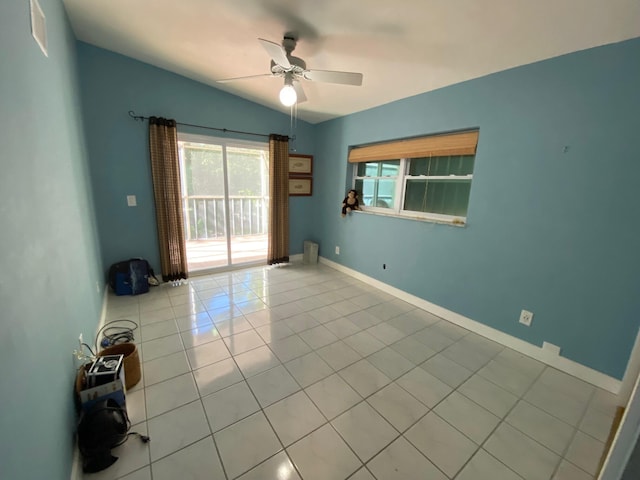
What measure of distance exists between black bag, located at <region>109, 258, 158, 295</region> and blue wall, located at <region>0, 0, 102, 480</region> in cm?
147

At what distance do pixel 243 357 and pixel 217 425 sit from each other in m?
0.60

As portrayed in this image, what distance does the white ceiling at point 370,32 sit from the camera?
Result: 1.59 m

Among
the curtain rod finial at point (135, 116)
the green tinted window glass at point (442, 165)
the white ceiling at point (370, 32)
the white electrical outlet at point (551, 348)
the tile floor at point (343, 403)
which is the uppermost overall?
the white ceiling at point (370, 32)

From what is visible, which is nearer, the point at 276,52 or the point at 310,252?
the point at 276,52

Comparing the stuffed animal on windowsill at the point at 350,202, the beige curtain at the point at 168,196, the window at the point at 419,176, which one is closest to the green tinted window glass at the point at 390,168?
the window at the point at 419,176

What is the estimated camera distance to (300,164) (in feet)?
14.5

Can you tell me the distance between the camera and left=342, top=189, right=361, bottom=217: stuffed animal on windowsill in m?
3.87

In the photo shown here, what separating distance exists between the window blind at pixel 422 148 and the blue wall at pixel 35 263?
3025mm

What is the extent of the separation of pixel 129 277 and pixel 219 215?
203cm

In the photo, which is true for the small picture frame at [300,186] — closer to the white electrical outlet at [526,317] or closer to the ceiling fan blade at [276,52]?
the ceiling fan blade at [276,52]

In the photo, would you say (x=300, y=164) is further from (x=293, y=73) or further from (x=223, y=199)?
(x=293, y=73)

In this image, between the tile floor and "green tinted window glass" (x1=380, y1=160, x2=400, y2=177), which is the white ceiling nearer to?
"green tinted window glass" (x1=380, y1=160, x2=400, y2=177)

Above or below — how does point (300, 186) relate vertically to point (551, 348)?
above

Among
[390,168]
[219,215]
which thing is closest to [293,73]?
[390,168]
